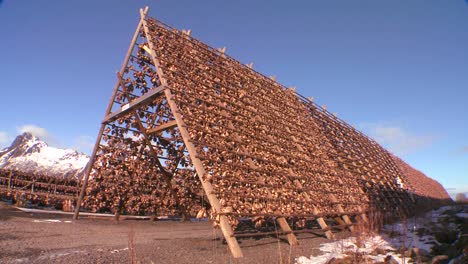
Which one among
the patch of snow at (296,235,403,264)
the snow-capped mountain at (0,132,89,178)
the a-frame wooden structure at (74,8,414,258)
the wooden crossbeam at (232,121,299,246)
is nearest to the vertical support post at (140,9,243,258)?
the a-frame wooden structure at (74,8,414,258)

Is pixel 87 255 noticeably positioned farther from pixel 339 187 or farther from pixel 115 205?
pixel 339 187

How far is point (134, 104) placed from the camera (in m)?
7.71

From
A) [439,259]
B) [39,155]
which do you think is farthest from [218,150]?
[39,155]

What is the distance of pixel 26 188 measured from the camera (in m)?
13.0

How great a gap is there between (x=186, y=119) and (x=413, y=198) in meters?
13.7

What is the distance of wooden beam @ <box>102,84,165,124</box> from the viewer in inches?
260

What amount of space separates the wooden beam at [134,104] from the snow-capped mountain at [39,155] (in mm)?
52496

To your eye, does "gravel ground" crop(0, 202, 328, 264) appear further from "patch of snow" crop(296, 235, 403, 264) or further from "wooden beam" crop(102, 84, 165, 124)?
"wooden beam" crop(102, 84, 165, 124)

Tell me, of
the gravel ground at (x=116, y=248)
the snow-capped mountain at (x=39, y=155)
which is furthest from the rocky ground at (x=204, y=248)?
the snow-capped mountain at (x=39, y=155)

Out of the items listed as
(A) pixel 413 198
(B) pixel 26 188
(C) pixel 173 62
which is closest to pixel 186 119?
(C) pixel 173 62

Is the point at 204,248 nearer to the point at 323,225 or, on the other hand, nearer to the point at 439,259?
the point at 323,225

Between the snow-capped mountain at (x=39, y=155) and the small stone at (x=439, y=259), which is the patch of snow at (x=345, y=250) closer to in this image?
the small stone at (x=439, y=259)

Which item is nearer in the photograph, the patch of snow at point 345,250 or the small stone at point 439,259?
the small stone at point 439,259

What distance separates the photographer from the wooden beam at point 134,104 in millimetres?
6596
